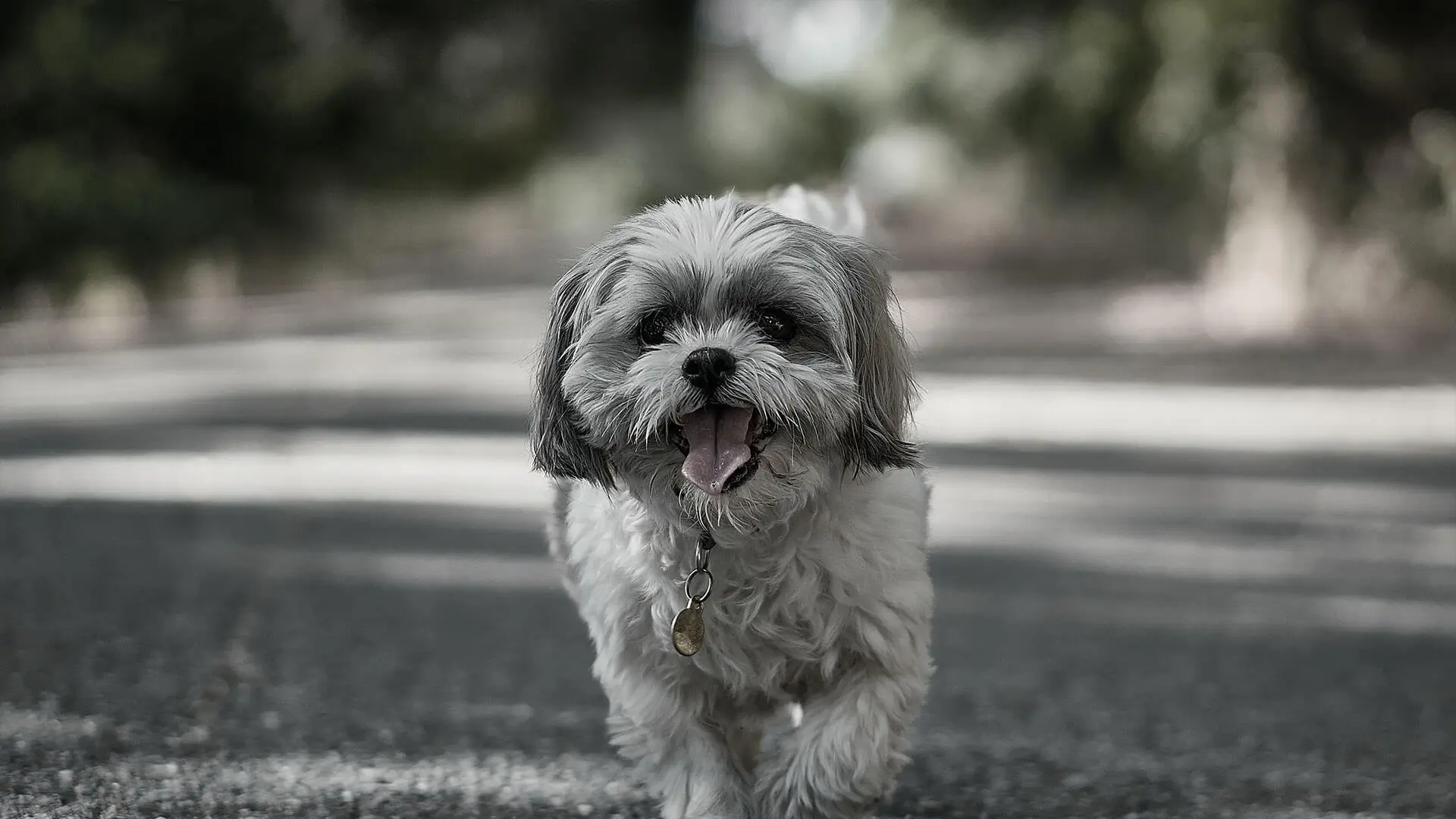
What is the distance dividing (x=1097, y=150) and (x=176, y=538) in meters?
19.6

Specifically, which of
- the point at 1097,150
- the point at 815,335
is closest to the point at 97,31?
the point at 1097,150

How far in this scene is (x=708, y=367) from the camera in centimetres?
381

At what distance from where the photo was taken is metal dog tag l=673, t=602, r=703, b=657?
4.01 m

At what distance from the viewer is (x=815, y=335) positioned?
404 cm

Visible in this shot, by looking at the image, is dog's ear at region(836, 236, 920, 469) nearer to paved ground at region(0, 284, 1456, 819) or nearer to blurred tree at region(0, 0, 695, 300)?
paved ground at region(0, 284, 1456, 819)

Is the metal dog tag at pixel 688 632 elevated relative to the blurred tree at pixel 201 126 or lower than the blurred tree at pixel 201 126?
lower

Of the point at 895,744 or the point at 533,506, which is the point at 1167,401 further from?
the point at 895,744

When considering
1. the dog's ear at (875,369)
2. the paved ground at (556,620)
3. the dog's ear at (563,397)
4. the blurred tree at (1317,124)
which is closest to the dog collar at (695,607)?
the dog's ear at (563,397)

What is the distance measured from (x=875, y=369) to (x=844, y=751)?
875 millimetres

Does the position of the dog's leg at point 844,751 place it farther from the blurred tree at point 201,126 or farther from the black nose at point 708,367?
the blurred tree at point 201,126

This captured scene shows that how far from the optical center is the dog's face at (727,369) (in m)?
3.88

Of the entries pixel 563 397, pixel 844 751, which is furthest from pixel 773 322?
pixel 844 751

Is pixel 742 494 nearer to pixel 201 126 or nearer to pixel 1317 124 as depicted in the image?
pixel 1317 124

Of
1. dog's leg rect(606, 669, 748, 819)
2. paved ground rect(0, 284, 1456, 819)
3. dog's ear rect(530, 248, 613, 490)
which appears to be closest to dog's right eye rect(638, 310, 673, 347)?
dog's ear rect(530, 248, 613, 490)
